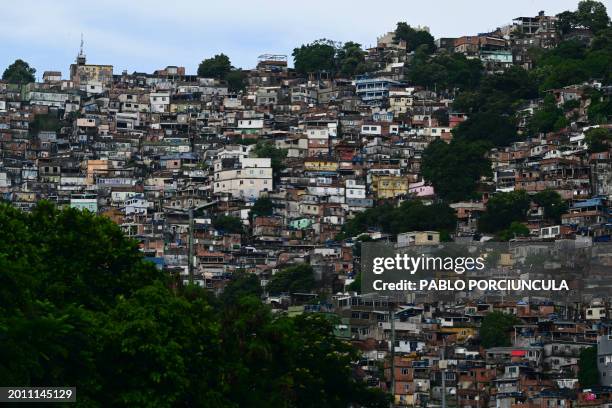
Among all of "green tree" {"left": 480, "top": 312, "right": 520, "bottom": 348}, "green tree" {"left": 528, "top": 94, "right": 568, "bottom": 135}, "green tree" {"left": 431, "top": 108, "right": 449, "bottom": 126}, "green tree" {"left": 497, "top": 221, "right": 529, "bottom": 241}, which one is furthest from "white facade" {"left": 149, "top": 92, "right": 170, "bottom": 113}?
"green tree" {"left": 480, "top": 312, "right": 520, "bottom": 348}

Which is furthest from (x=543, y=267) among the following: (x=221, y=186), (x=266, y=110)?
(x=266, y=110)

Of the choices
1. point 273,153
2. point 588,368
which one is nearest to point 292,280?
point 588,368

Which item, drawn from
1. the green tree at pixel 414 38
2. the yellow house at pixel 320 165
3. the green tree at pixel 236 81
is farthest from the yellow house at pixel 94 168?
the green tree at pixel 414 38

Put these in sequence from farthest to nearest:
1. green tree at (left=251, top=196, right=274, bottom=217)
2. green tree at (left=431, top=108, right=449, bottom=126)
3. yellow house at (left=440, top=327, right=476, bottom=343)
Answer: green tree at (left=431, top=108, right=449, bottom=126) < green tree at (left=251, top=196, right=274, bottom=217) < yellow house at (left=440, top=327, right=476, bottom=343)

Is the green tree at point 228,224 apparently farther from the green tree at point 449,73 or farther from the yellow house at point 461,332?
the green tree at point 449,73

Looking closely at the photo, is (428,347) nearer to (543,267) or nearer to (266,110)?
(543,267)

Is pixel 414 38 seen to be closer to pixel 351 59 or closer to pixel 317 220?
pixel 351 59

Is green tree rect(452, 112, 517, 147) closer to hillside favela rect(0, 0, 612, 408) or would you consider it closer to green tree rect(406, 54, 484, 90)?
hillside favela rect(0, 0, 612, 408)
